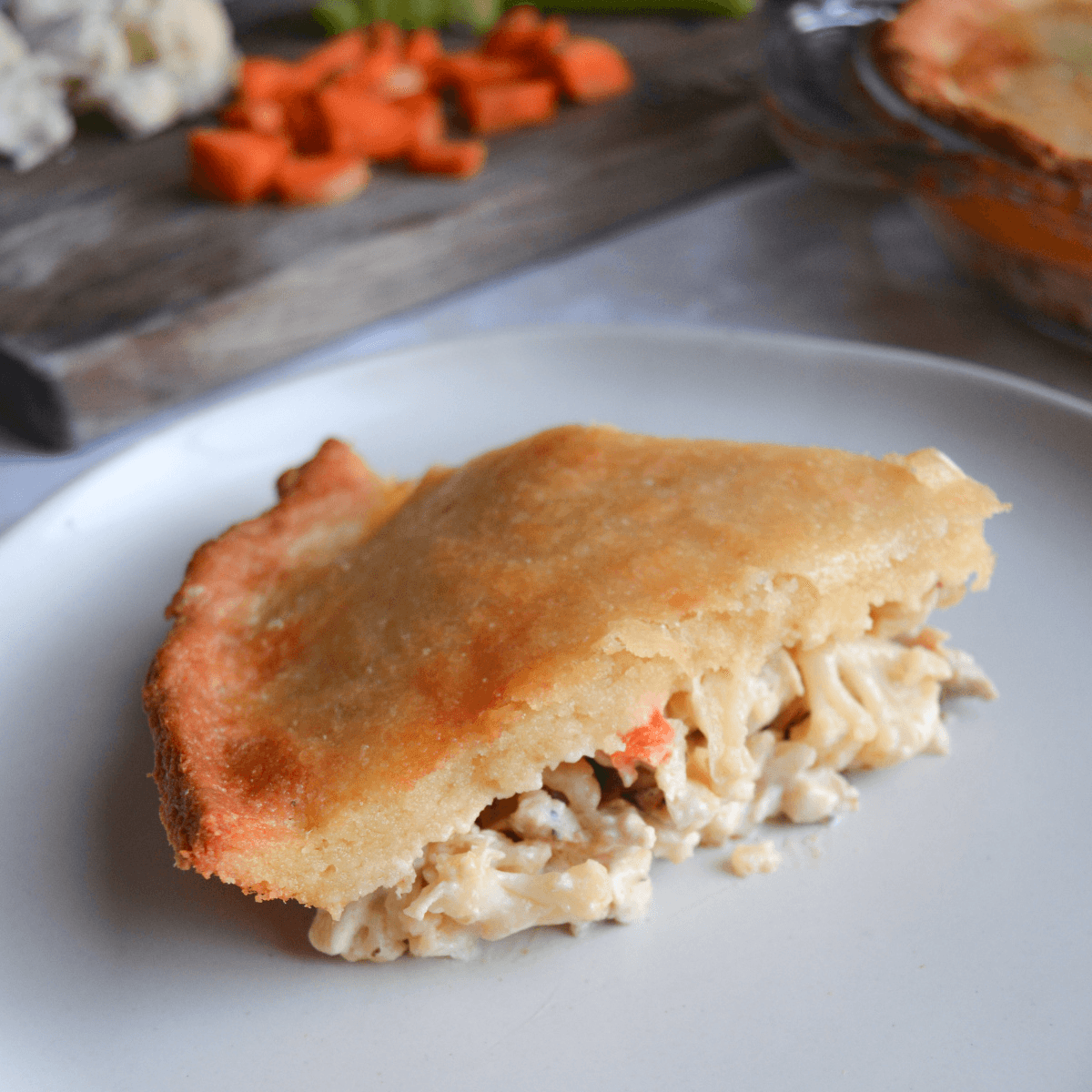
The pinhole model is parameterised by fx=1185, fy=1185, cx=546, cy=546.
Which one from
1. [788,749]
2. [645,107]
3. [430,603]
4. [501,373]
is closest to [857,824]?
[788,749]

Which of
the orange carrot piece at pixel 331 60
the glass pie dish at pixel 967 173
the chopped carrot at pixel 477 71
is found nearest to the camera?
the glass pie dish at pixel 967 173

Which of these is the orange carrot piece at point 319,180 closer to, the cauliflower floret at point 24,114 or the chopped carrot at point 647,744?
the cauliflower floret at point 24,114

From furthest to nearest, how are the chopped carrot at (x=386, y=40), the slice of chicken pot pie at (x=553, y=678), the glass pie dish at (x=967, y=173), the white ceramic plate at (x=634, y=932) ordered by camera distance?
the chopped carrot at (x=386, y=40), the glass pie dish at (x=967, y=173), the slice of chicken pot pie at (x=553, y=678), the white ceramic plate at (x=634, y=932)

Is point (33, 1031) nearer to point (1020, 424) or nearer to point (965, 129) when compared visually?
point (1020, 424)

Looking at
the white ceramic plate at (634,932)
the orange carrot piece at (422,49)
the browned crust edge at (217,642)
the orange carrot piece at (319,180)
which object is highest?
the orange carrot piece at (422,49)

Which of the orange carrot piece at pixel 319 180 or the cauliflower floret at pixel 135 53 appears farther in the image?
the cauliflower floret at pixel 135 53

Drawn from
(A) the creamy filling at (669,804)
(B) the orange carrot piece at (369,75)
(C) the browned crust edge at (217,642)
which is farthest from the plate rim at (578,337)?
(B) the orange carrot piece at (369,75)

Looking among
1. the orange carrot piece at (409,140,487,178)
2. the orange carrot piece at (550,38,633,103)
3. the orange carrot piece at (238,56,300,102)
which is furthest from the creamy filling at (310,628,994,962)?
the orange carrot piece at (238,56,300,102)
